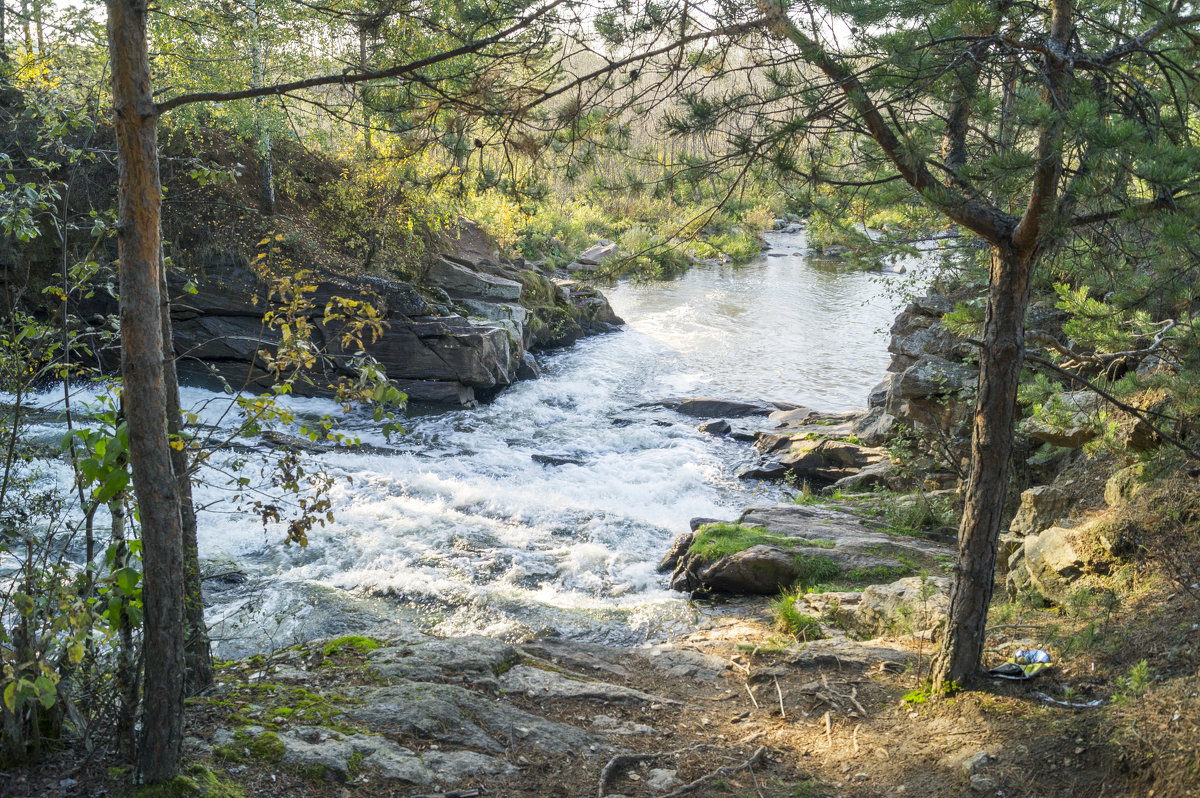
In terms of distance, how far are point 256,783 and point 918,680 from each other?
3.71 m

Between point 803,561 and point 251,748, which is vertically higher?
point 251,748

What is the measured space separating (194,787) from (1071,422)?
6211 mm

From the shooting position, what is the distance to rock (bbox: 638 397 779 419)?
601 inches

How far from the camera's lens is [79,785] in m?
2.97

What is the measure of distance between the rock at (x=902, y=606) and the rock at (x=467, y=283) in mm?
12515

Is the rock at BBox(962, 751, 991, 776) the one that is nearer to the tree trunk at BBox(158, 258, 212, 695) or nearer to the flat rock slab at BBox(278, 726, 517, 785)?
the flat rock slab at BBox(278, 726, 517, 785)

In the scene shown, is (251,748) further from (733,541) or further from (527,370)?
(527,370)

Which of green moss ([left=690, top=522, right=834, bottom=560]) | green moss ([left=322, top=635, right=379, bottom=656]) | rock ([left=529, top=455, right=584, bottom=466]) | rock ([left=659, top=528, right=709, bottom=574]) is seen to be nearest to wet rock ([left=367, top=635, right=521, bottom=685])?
green moss ([left=322, top=635, right=379, bottom=656])

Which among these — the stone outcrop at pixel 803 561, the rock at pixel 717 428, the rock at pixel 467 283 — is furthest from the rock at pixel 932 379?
→ the rock at pixel 467 283

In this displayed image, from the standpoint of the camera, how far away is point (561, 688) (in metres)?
5.11

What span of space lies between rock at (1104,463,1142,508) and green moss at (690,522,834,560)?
9.13 ft

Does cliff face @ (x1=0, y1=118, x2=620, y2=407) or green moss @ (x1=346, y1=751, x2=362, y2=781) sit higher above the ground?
cliff face @ (x1=0, y1=118, x2=620, y2=407)

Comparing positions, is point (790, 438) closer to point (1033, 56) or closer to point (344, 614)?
point (344, 614)

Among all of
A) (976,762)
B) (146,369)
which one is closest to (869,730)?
(976,762)
